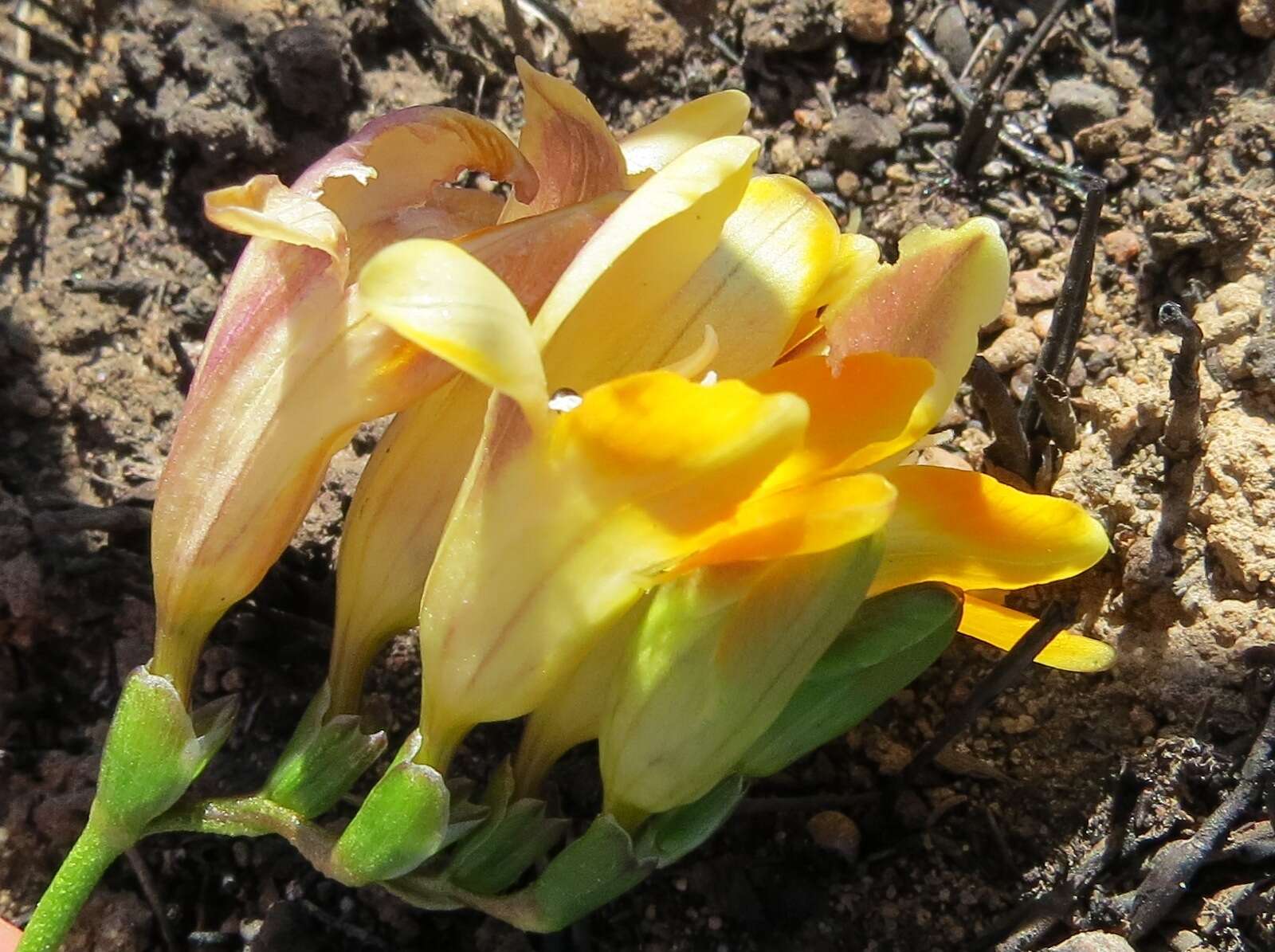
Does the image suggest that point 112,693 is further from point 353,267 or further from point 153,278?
point 353,267

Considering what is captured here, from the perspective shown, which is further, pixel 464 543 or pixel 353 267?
pixel 353 267

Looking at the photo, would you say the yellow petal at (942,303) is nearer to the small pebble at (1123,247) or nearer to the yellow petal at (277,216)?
the yellow petal at (277,216)

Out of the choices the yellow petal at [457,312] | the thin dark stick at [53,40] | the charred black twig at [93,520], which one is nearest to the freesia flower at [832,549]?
the yellow petal at [457,312]

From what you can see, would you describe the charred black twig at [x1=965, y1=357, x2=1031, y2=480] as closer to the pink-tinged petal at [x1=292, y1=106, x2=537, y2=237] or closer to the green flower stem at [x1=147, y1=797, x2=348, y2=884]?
the pink-tinged petal at [x1=292, y1=106, x2=537, y2=237]

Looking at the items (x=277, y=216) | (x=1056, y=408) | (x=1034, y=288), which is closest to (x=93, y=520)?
(x=277, y=216)

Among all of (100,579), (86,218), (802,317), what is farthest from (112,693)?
(802,317)

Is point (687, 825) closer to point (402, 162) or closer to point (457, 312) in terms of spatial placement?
point (457, 312)

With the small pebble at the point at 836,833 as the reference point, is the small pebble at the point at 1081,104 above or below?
above
